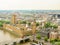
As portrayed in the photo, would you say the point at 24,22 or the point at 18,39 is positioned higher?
the point at 24,22

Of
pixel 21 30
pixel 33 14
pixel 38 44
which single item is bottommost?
pixel 38 44

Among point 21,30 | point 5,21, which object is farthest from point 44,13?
point 5,21
